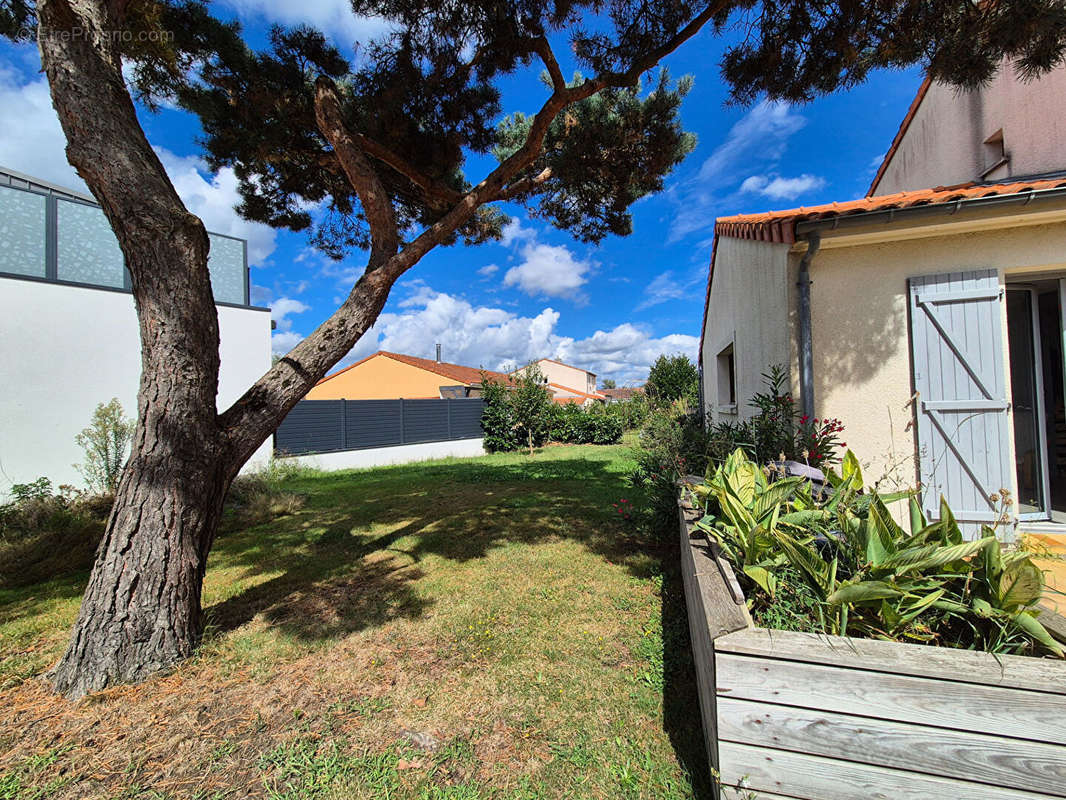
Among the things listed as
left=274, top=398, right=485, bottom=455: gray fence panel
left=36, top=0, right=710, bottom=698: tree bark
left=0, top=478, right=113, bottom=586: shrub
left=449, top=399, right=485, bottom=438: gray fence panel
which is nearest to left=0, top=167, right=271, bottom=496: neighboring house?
left=0, top=478, right=113, bottom=586: shrub

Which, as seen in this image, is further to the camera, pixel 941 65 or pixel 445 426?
pixel 445 426

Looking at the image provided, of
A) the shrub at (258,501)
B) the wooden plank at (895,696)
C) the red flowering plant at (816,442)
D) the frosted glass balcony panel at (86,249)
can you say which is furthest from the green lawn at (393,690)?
the frosted glass balcony panel at (86,249)

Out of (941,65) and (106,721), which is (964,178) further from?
(106,721)

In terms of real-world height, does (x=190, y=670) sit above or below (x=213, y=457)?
below

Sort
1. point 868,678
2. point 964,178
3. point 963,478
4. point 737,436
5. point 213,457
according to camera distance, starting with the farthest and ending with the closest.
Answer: point 964,178 → point 737,436 → point 963,478 → point 213,457 → point 868,678

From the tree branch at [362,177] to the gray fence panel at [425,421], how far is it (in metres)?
10.5

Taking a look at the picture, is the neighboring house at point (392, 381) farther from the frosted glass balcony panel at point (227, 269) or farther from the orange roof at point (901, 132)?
the orange roof at point (901, 132)

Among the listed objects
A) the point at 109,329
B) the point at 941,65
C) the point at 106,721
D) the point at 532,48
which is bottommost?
the point at 106,721

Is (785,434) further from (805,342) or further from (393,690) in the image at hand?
(393,690)

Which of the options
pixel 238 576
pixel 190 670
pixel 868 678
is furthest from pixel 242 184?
pixel 868 678

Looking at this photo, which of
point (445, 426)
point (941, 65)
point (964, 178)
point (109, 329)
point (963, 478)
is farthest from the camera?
point (445, 426)

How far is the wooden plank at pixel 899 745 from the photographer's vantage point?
1237 mm

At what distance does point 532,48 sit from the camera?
4152mm

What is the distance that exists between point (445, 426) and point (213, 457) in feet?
40.3
